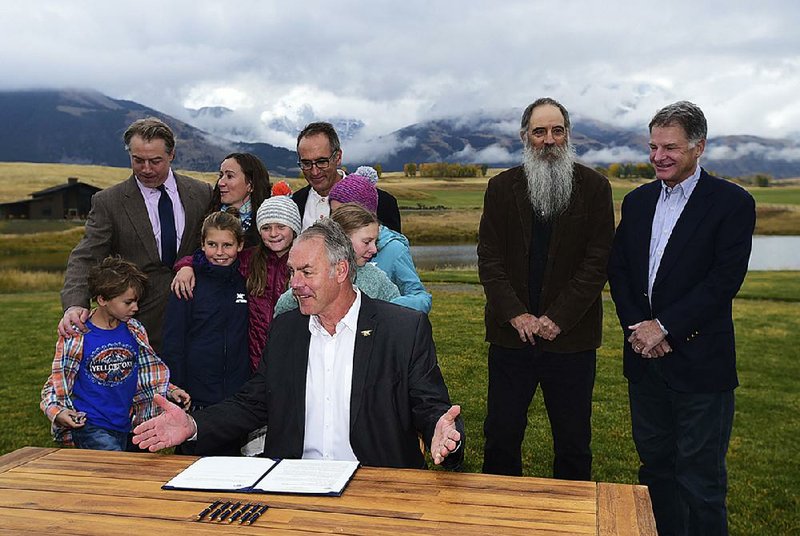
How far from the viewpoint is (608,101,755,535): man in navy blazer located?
13.2 feet

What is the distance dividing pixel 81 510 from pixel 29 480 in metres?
0.52

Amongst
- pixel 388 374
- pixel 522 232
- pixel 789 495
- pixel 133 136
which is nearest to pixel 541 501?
pixel 388 374

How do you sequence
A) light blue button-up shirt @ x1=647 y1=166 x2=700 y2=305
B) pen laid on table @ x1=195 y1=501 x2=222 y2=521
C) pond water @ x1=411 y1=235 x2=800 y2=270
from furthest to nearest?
1. pond water @ x1=411 y1=235 x2=800 y2=270
2. light blue button-up shirt @ x1=647 y1=166 x2=700 y2=305
3. pen laid on table @ x1=195 y1=501 x2=222 y2=521

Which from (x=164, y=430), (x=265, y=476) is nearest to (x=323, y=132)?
(x=164, y=430)

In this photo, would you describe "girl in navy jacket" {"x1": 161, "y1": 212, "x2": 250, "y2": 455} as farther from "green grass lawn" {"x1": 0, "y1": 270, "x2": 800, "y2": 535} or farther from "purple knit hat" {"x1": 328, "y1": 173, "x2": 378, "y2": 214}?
"green grass lawn" {"x1": 0, "y1": 270, "x2": 800, "y2": 535}

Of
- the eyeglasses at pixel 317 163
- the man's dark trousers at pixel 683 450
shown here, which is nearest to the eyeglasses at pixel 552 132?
the eyeglasses at pixel 317 163

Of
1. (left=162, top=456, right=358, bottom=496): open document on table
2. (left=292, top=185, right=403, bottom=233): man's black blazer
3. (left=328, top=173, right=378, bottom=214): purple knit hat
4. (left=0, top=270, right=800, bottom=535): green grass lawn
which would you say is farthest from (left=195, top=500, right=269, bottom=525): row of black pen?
(left=0, top=270, right=800, bottom=535): green grass lawn

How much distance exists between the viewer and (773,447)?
7656mm

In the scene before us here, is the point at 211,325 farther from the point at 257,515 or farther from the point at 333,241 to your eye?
the point at 257,515

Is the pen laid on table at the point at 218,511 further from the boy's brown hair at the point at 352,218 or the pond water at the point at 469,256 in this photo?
the pond water at the point at 469,256

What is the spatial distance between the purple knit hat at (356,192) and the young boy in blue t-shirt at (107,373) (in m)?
1.49

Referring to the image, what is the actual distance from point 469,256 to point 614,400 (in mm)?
31311

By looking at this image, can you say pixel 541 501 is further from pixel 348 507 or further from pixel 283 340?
pixel 283 340

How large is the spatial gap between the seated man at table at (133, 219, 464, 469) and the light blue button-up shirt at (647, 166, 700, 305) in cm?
174
